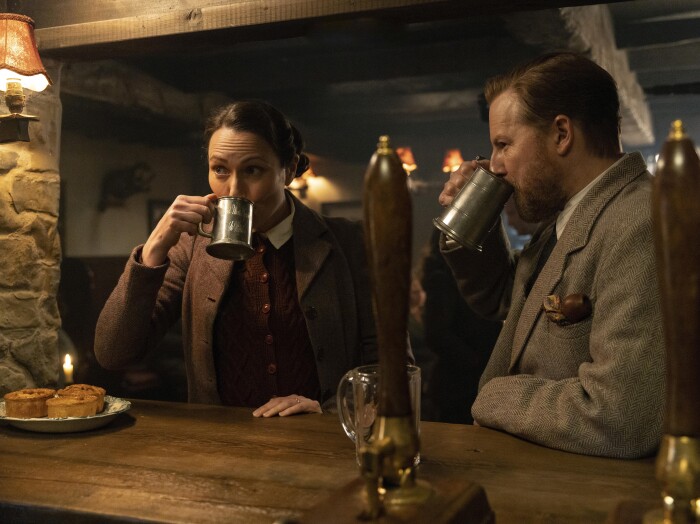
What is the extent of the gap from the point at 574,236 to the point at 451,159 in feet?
8.39

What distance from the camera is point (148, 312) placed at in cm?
205

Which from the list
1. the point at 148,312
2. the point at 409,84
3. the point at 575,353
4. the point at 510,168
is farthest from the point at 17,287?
the point at 409,84

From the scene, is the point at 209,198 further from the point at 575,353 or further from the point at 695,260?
the point at 695,260

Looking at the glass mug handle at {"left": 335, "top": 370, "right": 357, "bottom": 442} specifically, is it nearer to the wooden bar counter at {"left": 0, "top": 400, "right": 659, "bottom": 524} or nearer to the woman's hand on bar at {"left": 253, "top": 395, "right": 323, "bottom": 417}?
the wooden bar counter at {"left": 0, "top": 400, "right": 659, "bottom": 524}

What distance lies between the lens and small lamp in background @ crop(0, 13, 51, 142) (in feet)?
7.27

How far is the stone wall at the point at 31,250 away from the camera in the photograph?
2.45 m

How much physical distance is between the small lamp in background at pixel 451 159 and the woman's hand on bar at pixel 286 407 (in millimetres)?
2533

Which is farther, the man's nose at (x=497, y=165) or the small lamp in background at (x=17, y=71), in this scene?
the small lamp in background at (x=17, y=71)

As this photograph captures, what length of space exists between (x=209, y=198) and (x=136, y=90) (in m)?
2.60

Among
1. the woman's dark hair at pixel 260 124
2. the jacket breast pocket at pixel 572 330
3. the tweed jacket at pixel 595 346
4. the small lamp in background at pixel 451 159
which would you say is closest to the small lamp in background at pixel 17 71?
the woman's dark hair at pixel 260 124

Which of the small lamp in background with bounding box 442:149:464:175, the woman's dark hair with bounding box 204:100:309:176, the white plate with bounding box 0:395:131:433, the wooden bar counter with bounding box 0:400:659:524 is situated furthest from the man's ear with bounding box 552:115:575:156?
the small lamp in background with bounding box 442:149:464:175

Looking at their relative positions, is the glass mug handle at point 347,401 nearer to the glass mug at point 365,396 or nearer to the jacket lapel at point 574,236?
the glass mug at point 365,396

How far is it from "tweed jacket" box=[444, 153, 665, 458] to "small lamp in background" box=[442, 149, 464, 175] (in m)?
2.32

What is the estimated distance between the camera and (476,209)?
69.7 inches
